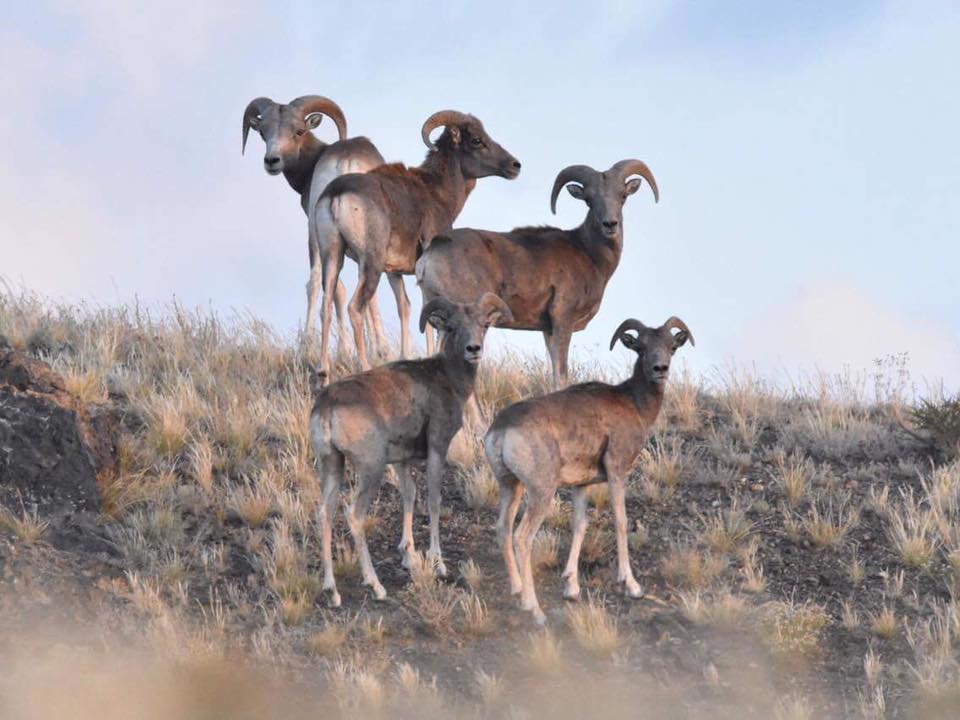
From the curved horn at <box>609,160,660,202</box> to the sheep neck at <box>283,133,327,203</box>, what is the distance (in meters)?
4.08

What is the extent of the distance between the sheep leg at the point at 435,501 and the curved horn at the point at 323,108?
7.13 metres

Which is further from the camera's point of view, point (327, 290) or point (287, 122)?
point (287, 122)

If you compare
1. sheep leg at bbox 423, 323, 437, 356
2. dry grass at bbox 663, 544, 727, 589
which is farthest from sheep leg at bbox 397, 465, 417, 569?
sheep leg at bbox 423, 323, 437, 356

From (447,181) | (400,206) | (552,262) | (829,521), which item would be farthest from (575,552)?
(447,181)

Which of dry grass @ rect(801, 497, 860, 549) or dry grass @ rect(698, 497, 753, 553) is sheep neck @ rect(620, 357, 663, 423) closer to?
dry grass @ rect(698, 497, 753, 553)

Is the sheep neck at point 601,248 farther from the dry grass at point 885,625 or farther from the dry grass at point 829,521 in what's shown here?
the dry grass at point 885,625

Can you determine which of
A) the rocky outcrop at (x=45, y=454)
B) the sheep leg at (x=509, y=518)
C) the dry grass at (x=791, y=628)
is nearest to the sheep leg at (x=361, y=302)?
the rocky outcrop at (x=45, y=454)

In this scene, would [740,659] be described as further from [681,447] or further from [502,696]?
[681,447]

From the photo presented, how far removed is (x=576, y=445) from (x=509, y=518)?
A: 819 mm

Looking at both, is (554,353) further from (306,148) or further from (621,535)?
(306,148)

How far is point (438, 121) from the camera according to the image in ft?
60.1

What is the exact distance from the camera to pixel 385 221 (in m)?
16.8

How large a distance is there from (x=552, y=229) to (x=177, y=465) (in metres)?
4.80

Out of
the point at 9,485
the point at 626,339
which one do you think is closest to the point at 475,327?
the point at 626,339
